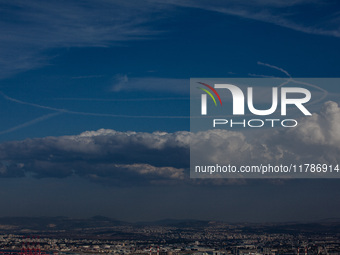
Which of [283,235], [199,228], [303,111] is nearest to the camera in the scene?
[303,111]

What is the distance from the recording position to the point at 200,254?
253ft

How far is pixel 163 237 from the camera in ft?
375

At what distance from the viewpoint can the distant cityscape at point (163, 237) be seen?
86.1m

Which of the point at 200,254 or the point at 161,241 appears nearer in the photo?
the point at 200,254

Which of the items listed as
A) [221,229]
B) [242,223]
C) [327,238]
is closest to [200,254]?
[327,238]

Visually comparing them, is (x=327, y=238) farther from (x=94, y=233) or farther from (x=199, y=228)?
(x=94, y=233)

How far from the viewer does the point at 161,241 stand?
105375 millimetres

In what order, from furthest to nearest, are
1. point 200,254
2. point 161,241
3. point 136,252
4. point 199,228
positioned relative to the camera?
point 199,228
point 161,241
point 136,252
point 200,254

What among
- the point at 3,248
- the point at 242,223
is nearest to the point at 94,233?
the point at 242,223

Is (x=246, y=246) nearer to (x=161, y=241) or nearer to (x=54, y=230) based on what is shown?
(x=161, y=241)

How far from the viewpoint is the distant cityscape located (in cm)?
8612

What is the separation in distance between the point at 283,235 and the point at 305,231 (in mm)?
10197

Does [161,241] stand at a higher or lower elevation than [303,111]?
lower

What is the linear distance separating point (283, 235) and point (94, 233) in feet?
140
